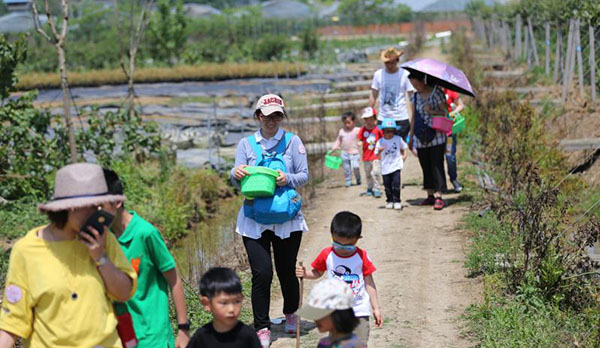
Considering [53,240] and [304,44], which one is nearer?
[53,240]

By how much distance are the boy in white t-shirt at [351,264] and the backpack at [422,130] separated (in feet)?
17.3

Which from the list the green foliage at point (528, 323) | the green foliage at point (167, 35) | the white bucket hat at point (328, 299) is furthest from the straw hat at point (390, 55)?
the green foliage at point (167, 35)

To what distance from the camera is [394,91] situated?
10.9m

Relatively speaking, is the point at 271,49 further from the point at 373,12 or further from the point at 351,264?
the point at 351,264

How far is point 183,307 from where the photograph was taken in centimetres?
406

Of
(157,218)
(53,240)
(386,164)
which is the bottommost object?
(157,218)

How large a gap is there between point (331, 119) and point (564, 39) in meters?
6.03

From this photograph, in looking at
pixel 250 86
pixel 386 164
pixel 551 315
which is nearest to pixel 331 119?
pixel 386 164

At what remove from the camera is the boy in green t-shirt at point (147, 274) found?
3.94m

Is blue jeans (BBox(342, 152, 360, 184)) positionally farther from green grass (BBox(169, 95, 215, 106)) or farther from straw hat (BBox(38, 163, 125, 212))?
green grass (BBox(169, 95, 215, 106))

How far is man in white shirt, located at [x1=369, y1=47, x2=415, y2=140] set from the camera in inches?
430

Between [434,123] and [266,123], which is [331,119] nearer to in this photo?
[434,123]

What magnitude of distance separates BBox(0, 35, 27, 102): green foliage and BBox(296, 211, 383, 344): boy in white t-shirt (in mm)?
9586

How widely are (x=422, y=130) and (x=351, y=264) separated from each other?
212 inches
